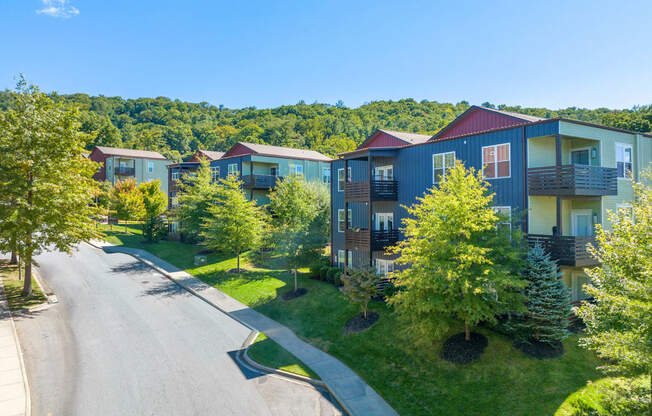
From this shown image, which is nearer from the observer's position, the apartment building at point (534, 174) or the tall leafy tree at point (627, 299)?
the tall leafy tree at point (627, 299)

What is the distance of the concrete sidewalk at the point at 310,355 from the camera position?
13375 millimetres

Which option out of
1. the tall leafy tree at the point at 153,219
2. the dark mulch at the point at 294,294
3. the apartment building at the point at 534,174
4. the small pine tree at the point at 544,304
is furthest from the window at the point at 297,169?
the small pine tree at the point at 544,304

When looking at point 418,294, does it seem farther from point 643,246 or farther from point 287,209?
point 287,209

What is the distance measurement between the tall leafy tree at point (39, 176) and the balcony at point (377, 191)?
15.9 m

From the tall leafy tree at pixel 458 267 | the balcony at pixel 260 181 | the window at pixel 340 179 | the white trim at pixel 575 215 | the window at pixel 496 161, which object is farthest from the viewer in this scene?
the balcony at pixel 260 181

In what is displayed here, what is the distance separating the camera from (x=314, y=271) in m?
27.8

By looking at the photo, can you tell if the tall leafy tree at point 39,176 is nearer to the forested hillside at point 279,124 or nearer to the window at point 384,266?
the window at point 384,266

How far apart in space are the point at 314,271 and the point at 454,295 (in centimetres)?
1442

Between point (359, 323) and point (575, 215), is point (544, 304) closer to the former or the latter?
point (575, 215)

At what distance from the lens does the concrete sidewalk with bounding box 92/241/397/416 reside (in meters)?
13.4

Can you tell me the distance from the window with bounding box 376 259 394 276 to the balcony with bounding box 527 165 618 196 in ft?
31.9

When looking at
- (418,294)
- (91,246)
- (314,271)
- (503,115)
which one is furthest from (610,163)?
(91,246)

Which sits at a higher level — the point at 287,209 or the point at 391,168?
the point at 391,168

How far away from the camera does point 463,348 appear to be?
51.1ft
